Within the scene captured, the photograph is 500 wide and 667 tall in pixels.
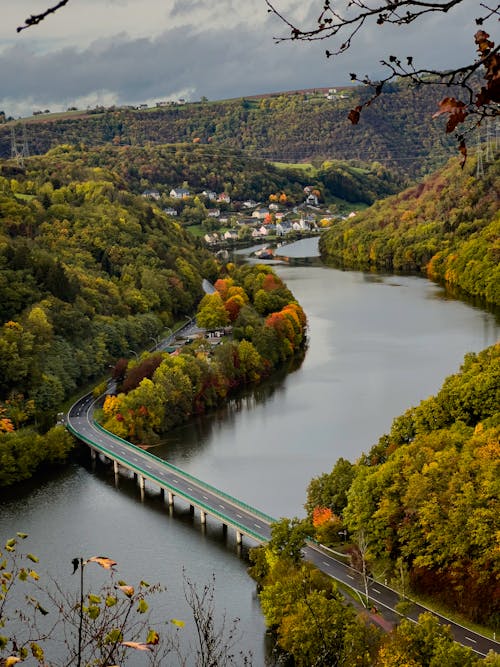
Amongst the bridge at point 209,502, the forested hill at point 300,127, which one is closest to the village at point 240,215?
the forested hill at point 300,127

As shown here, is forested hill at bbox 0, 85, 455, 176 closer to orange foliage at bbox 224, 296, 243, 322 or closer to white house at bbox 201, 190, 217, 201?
white house at bbox 201, 190, 217, 201

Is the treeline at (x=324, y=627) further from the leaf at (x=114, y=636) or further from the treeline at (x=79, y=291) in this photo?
the treeline at (x=79, y=291)

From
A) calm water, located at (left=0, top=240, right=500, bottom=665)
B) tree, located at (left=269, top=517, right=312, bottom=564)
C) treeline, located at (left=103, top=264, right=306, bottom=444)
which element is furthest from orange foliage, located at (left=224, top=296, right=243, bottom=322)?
tree, located at (left=269, top=517, right=312, bottom=564)

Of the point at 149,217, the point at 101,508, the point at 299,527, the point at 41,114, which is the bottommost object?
the point at 101,508

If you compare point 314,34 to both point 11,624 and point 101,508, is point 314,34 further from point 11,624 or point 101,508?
point 101,508

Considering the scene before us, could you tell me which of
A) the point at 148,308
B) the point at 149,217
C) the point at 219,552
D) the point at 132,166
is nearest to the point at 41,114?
the point at 132,166

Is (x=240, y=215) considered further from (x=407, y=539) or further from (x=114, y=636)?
(x=114, y=636)
